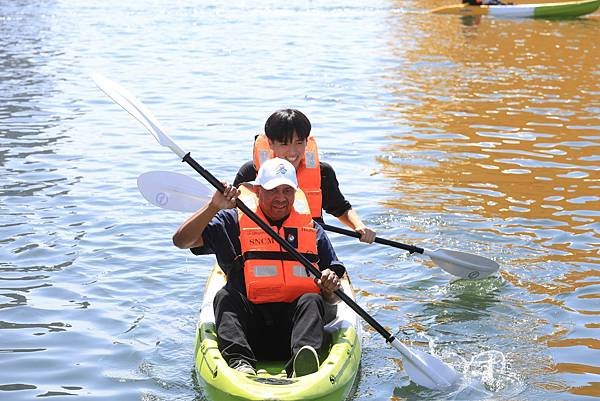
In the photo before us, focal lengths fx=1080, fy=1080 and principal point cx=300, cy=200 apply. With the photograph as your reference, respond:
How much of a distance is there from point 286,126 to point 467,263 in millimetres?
1876

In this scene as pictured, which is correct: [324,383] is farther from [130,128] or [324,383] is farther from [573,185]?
[130,128]

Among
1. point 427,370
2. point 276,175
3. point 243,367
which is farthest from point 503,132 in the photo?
point 243,367

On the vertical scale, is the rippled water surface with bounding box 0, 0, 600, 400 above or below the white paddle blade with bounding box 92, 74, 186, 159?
below

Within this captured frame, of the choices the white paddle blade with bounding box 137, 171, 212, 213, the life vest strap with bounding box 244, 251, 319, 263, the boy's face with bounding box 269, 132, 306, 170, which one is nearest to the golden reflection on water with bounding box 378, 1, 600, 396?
the life vest strap with bounding box 244, 251, 319, 263

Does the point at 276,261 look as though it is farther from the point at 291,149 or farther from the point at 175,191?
the point at 291,149

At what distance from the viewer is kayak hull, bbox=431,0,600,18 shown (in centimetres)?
2245

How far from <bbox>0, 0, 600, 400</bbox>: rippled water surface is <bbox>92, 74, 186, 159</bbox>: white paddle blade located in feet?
3.83

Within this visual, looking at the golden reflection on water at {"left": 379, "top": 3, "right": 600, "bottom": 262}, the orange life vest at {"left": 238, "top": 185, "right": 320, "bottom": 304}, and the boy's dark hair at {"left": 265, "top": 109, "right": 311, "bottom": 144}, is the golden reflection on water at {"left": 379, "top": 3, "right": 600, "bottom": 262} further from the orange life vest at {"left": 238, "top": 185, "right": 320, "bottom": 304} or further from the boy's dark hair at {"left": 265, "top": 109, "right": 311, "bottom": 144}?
the orange life vest at {"left": 238, "top": 185, "right": 320, "bottom": 304}

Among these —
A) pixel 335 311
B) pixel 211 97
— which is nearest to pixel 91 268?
pixel 335 311

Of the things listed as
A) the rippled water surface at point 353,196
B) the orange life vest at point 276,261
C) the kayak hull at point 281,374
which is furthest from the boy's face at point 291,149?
the rippled water surface at point 353,196

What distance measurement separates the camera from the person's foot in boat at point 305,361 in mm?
4684

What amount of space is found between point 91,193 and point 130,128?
279 cm

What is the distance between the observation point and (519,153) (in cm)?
1042

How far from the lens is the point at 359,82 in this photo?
15.1 m
